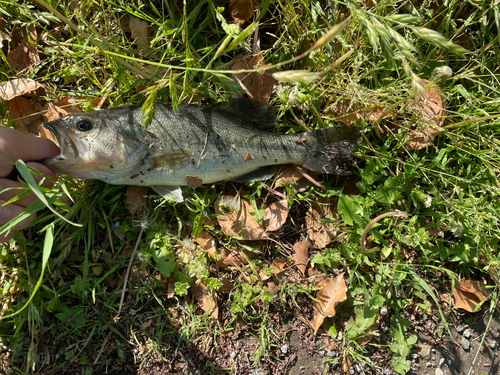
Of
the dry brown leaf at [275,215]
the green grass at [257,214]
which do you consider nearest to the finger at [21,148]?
the green grass at [257,214]

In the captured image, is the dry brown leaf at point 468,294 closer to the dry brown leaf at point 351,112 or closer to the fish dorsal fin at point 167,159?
the dry brown leaf at point 351,112

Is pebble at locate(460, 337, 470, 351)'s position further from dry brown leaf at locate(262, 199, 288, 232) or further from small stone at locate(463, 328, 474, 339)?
dry brown leaf at locate(262, 199, 288, 232)

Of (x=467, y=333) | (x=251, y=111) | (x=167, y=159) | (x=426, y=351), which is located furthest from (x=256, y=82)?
(x=467, y=333)

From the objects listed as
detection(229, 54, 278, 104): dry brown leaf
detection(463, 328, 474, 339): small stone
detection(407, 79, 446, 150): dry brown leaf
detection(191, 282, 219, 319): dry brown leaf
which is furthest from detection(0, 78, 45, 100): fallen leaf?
detection(463, 328, 474, 339): small stone

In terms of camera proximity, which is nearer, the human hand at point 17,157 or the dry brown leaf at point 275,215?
the human hand at point 17,157

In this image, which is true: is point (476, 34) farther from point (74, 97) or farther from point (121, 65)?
point (74, 97)

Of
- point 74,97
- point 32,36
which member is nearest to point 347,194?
point 74,97

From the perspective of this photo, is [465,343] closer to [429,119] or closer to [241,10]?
[429,119]
